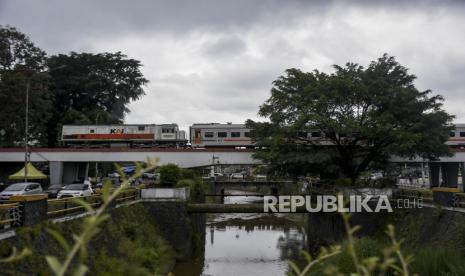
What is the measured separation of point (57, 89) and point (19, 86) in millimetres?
19678

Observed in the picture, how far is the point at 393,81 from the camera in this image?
40969 mm

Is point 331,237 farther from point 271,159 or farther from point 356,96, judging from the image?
point 356,96

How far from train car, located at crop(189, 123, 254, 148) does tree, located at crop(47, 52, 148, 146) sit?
20.5 metres

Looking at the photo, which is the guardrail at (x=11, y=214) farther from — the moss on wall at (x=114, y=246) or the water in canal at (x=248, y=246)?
the water in canal at (x=248, y=246)

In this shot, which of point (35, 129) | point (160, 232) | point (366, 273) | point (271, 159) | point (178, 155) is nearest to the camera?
point (366, 273)

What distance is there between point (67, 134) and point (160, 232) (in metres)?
29.2

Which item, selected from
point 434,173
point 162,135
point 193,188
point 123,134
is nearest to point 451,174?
point 434,173

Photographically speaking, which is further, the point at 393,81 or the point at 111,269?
the point at 393,81

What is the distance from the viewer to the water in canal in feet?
96.3

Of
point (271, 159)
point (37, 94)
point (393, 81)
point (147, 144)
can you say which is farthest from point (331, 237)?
point (37, 94)

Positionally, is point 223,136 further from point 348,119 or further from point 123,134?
point 348,119

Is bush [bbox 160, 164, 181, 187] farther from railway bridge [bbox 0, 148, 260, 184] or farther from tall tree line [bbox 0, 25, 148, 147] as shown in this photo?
tall tree line [bbox 0, 25, 148, 147]

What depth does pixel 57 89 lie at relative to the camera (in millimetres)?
71375

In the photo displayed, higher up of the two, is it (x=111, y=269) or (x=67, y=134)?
(x=67, y=134)
